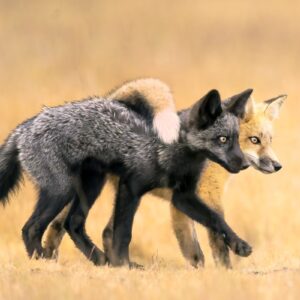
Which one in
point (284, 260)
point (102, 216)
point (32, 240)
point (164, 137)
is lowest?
point (102, 216)

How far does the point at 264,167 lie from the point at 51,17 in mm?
8668

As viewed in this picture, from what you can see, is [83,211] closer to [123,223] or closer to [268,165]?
[123,223]

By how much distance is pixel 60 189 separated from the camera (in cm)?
830

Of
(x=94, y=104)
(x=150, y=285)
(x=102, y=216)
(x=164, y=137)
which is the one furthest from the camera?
(x=102, y=216)

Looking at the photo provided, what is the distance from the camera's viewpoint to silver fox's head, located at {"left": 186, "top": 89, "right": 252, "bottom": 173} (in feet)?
27.7

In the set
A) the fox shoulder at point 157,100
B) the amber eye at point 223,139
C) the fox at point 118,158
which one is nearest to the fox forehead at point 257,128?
the fox at point 118,158

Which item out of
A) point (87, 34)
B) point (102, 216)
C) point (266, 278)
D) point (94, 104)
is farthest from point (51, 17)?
point (266, 278)

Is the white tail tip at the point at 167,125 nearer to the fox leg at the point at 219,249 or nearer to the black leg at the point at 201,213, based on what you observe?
the black leg at the point at 201,213

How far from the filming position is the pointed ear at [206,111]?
8.41 meters

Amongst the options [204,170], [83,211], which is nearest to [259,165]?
[204,170]

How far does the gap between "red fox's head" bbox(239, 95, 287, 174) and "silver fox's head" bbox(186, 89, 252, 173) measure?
599 millimetres

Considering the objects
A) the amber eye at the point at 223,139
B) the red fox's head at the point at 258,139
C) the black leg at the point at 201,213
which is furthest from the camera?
the red fox's head at the point at 258,139

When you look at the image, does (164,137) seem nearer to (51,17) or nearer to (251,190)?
(251,190)

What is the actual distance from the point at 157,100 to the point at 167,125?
1.34 ft
